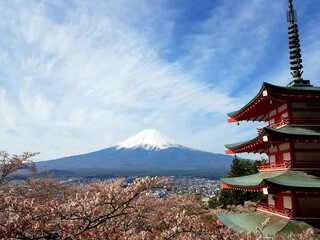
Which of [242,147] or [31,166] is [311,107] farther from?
[31,166]

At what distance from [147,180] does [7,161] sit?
36.9ft

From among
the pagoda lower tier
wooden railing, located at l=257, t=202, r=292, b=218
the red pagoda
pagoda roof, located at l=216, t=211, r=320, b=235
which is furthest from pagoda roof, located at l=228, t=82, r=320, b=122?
pagoda roof, located at l=216, t=211, r=320, b=235

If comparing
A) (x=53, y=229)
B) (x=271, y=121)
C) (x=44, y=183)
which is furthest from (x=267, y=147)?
(x=44, y=183)

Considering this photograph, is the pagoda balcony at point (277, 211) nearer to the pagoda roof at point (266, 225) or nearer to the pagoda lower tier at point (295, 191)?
the pagoda lower tier at point (295, 191)

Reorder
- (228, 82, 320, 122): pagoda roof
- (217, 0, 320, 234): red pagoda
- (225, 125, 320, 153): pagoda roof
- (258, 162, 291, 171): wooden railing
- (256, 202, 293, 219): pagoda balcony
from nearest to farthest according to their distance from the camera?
(217, 0, 320, 234): red pagoda < (256, 202, 293, 219): pagoda balcony < (225, 125, 320, 153): pagoda roof < (228, 82, 320, 122): pagoda roof < (258, 162, 291, 171): wooden railing

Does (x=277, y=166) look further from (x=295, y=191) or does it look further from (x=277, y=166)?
(x=295, y=191)

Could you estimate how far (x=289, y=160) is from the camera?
1240 centimetres

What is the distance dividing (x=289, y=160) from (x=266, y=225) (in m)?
2.94

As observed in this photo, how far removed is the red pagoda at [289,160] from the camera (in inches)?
439

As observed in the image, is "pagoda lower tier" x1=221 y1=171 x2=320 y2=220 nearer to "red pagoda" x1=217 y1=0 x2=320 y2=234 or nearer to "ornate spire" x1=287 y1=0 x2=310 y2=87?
"red pagoda" x1=217 y1=0 x2=320 y2=234

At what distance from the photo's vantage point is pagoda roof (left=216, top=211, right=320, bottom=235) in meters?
10.8

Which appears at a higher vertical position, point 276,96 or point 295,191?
point 276,96

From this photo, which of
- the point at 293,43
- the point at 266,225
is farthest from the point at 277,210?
the point at 293,43

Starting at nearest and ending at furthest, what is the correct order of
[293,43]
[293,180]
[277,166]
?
1. [293,180]
2. [277,166]
3. [293,43]
